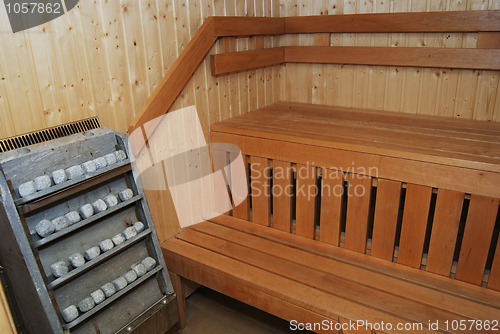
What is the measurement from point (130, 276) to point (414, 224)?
55.3 inches

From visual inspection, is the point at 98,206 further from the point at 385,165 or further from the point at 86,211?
the point at 385,165

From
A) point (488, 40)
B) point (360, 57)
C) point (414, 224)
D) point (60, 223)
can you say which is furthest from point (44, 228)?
point (488, 40)

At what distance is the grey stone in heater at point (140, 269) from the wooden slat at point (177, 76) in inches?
22.9

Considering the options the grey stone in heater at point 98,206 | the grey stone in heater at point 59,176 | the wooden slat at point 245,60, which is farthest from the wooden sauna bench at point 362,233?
the grey stone in heater at point 59,176

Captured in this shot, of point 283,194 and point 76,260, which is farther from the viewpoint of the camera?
point 283,194

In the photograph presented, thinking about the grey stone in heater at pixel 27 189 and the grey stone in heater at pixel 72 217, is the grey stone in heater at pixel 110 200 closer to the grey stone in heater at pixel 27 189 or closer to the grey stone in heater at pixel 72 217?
the grey stone in heater at pixel 72 217

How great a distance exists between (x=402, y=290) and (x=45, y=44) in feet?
6.26

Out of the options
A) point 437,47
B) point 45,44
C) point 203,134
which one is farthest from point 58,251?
point 437,47

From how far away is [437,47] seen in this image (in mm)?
2598

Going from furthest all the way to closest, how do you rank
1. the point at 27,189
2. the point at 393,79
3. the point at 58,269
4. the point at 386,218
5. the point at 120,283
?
the point at 393,79
the point at 386,218
the point at 120,283
the point at 58,269
the point at 27,189

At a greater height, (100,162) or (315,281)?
(100,162)

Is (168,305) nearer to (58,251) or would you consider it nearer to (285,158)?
(58,251)

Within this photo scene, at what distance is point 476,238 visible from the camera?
6.11 feet

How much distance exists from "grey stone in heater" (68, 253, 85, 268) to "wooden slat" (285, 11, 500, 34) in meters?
2.28
